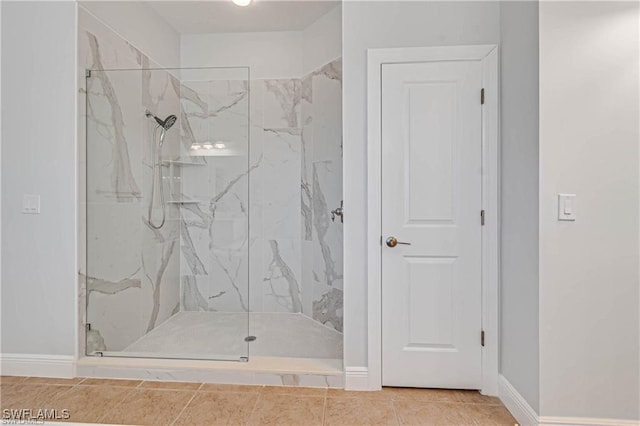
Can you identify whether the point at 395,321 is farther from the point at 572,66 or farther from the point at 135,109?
the point at 135,109

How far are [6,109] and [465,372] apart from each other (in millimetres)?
3287

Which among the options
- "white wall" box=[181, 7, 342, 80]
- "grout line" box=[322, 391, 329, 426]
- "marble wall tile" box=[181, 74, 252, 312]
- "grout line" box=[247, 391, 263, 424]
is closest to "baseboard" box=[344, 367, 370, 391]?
"grout line" box=[322, 391, 329, 426]

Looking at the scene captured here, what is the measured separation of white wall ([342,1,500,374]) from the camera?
7.05ft

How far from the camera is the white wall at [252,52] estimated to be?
355cm

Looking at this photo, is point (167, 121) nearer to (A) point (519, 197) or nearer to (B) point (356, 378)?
(B) point (356, 378)

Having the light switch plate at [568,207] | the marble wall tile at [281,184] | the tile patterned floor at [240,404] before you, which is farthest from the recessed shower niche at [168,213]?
the light switch plate at [568,207]

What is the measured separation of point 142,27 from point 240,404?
2.89 m

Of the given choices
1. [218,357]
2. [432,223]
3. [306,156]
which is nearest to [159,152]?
[306,156]

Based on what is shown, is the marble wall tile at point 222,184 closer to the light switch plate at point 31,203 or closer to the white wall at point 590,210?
the light switch plate at point 31,203

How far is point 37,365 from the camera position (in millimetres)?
2352

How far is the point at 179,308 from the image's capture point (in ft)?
8.86

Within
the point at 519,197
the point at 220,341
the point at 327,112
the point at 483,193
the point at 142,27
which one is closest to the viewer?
the point at 519,197

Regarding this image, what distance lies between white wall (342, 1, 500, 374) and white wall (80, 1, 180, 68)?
5.59 feet

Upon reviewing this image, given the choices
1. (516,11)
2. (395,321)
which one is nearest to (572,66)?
(516,11)
